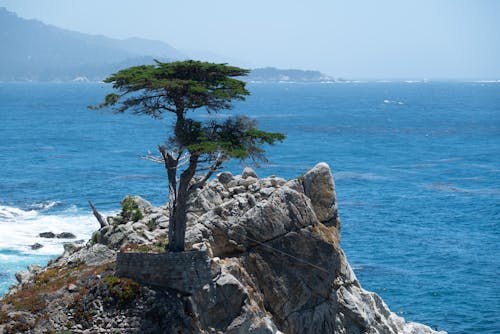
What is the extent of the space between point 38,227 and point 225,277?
37296 millimetres

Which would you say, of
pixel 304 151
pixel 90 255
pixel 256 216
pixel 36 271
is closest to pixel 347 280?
pixel 256 216

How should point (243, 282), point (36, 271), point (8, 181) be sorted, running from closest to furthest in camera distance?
point (243, 282) → point (36, 271) → point (8, 181)

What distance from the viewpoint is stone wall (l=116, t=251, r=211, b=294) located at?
29.8 meters

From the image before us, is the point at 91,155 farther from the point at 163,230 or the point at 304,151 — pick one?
the point at 163,230

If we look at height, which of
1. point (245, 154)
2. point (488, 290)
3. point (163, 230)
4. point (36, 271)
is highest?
point (245, 154)

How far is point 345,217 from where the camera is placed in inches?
2761

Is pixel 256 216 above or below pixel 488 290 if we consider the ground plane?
above

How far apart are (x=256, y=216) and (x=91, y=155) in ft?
254

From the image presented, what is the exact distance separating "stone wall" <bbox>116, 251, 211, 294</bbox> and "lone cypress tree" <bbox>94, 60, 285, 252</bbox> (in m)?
1.56

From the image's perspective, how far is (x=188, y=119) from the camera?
31.7 m

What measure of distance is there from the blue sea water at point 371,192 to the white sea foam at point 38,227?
0.10 meters

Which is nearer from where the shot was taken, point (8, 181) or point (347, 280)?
point (347, 280)

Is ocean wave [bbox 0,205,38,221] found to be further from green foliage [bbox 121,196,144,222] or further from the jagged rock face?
the jagged rock face

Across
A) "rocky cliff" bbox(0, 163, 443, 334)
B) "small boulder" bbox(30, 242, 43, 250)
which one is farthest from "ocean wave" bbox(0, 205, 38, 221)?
"rocky cliff" bbox(0, 163, 443, 334)
